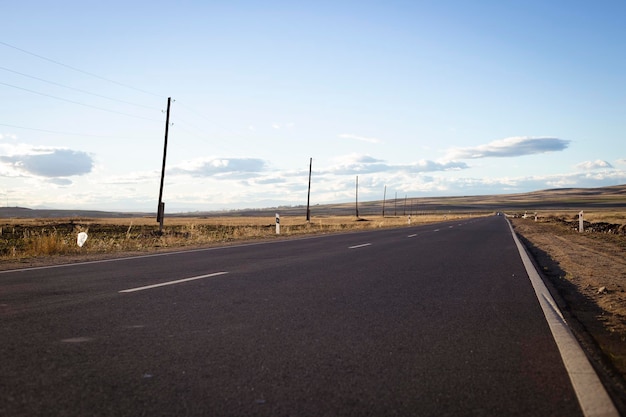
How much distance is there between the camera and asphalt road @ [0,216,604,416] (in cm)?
318

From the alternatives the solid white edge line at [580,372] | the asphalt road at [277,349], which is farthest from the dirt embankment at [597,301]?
the asphalt road at [277,349]

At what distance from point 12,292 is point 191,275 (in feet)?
9.02

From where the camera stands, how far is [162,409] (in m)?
3.05

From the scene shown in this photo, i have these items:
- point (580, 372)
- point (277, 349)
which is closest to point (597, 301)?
point (580, 372)

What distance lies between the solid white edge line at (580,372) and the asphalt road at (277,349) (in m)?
0.07

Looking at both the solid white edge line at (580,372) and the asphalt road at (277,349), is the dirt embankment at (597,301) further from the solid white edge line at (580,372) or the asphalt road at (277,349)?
the asphalt road at (277,349)

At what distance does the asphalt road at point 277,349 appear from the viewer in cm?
318

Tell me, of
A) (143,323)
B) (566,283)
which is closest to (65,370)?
(143,323)

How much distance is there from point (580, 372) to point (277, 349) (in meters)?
2.28

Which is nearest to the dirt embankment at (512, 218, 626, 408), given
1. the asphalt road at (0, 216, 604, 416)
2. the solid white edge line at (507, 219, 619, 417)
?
the solid white edge line at (507, 219, 619, 417)

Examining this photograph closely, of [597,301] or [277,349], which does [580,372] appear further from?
[597,301]

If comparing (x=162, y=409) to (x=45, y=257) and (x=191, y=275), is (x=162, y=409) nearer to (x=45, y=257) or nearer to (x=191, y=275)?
(x=191, y=275)

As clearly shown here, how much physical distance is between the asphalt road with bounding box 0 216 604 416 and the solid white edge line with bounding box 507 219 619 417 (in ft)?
0.24

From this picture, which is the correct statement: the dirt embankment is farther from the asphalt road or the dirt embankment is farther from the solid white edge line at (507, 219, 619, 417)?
the asphalt road
